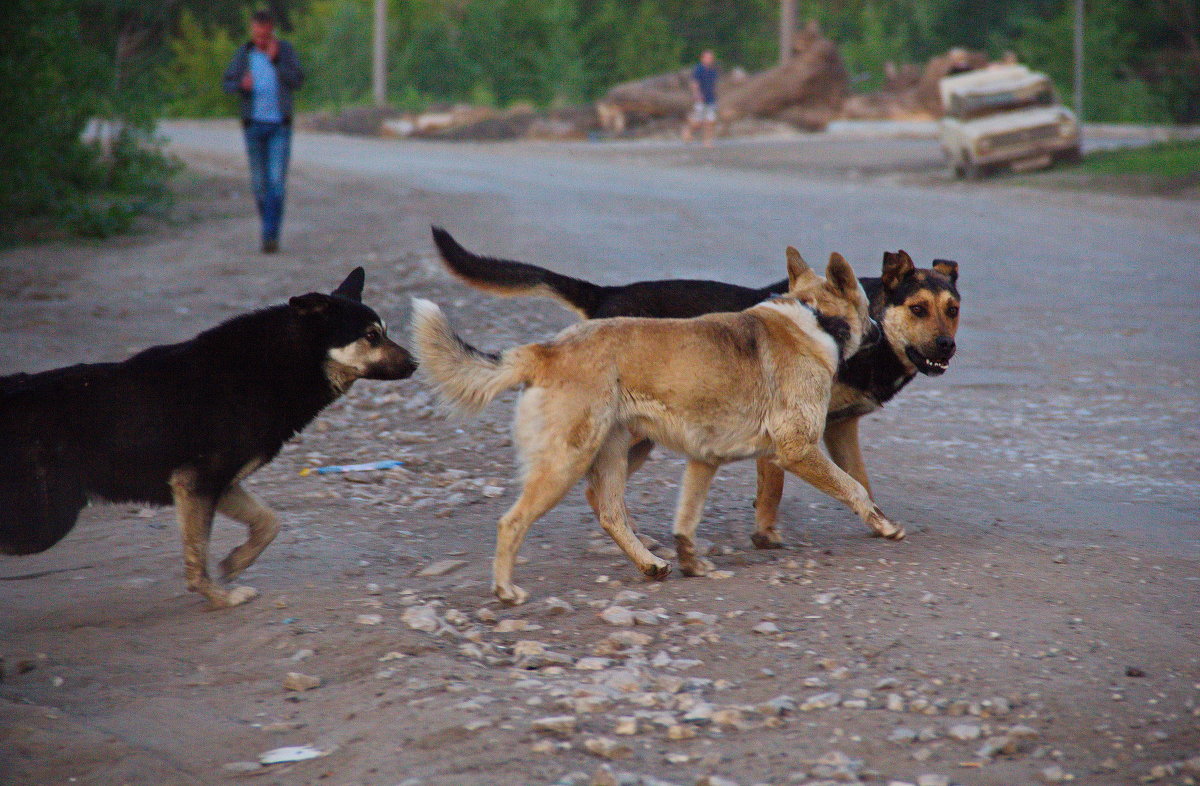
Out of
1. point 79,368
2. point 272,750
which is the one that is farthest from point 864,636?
point 79,368

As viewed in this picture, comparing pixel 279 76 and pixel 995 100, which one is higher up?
pixel 995 100

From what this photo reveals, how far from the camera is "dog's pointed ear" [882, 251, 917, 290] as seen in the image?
6078 millimetres

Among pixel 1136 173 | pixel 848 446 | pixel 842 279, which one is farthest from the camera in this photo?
pixel 1136 173

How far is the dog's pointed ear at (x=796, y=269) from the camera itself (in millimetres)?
5730

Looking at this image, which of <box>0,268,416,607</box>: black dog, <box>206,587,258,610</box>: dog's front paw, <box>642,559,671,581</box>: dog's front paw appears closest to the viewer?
<box>0,268,416,607</box>: black dog

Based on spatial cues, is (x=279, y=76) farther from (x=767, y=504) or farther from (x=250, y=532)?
(x=767, y=504)

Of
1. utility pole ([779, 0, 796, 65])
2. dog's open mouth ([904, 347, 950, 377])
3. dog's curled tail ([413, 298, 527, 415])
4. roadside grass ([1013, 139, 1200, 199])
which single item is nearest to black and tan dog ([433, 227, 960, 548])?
dog's open mouth ([904, 347, 950, 377])

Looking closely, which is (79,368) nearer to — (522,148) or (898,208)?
(898,208)

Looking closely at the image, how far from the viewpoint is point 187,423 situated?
499 cm

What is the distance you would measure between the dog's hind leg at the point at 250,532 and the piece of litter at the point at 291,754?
151 centimetres

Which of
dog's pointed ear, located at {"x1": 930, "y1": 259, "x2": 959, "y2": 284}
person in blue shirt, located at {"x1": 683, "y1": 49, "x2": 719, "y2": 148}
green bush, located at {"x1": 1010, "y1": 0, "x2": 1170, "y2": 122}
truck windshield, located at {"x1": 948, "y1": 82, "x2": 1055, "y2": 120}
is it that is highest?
green bush, located at {"x1": 1010, "y1": 0, "x2": 1170, "y2": 122}

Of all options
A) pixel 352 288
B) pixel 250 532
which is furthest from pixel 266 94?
pixel 250 532

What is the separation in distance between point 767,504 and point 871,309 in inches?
44.6

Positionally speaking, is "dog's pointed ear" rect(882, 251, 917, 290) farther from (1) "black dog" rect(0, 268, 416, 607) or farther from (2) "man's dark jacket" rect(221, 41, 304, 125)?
(2) "man's dark jacket" rect(221, 41, 304, 125)
